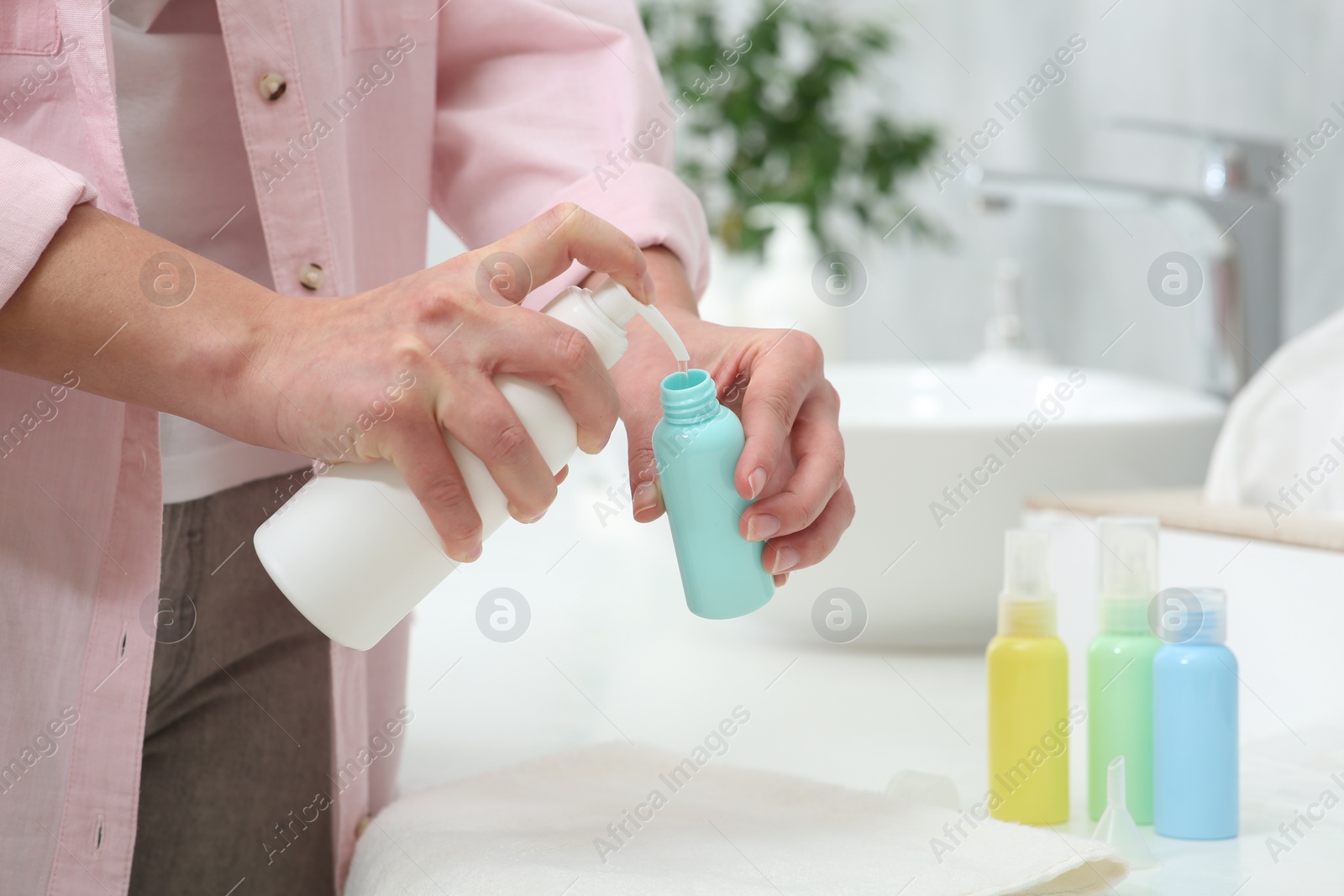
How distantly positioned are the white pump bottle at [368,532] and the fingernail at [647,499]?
8cm

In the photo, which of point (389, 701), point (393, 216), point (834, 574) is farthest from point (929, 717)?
point (393, 216)

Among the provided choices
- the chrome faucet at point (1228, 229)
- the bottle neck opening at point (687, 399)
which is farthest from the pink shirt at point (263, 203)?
the chrome faucet at point (1228, 229)

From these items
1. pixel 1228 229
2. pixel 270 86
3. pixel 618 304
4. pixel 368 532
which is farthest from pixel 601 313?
pixel 1228 229

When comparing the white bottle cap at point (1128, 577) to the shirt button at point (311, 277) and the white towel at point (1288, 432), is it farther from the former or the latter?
the shirt button at point (311, 277)

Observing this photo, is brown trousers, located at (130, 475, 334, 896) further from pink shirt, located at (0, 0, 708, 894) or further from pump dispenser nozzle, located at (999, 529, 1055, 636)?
pump dispenser nozzle, located at (999, 529, 1055, 636)

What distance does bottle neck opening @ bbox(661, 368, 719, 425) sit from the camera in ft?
1.47

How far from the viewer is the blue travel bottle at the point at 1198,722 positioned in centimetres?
51

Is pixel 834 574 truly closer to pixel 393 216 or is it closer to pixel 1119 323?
pixel 393 216

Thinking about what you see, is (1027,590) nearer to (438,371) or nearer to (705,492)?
(705,492)

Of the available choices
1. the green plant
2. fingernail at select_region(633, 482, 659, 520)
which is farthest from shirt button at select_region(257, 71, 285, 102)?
the green plant

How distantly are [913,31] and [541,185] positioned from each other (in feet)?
4.67

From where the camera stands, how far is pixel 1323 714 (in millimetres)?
656

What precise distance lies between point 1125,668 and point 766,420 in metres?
0.22

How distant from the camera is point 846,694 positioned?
806mm
